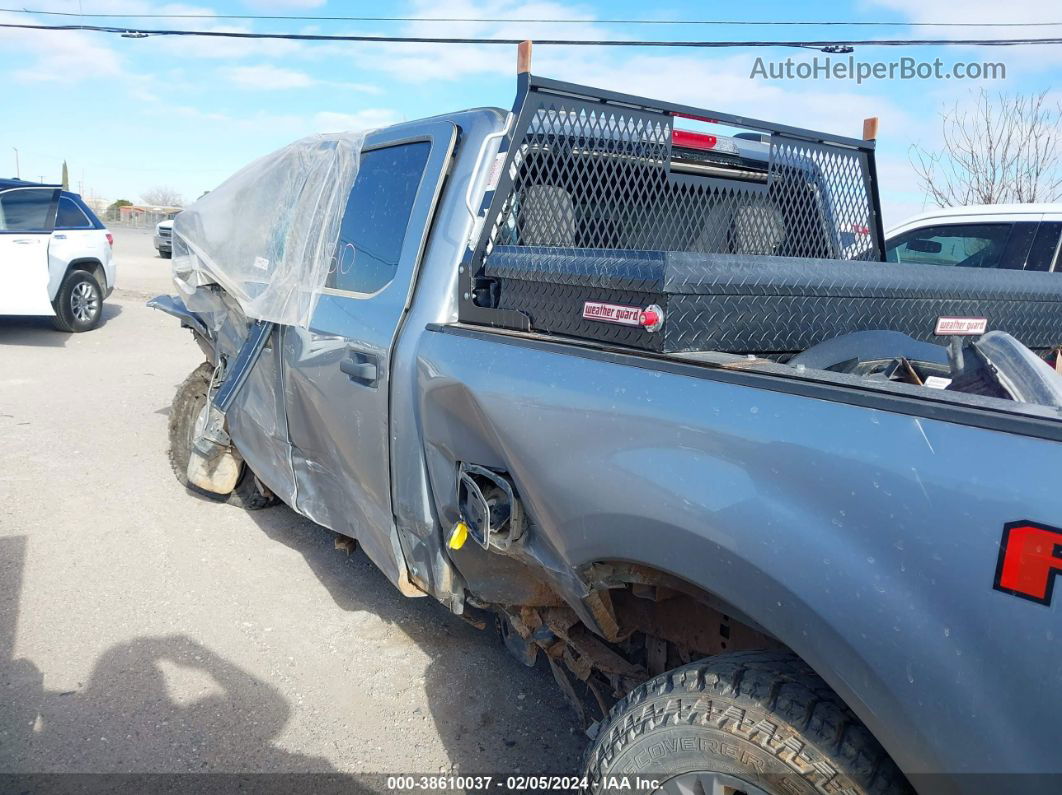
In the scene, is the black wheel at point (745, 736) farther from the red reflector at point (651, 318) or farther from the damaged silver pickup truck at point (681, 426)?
the red reflector at point (651, 318)

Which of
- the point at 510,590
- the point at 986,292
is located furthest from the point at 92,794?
the point at 986,292

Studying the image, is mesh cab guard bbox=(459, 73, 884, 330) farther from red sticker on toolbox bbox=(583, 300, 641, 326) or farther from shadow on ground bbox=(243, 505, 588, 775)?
shadow on ground bbox=(243, 505, 588, 775)

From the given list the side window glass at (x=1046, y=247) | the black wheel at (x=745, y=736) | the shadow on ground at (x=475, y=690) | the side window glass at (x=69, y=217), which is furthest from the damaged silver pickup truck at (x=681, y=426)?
the side window glass at (x=69, y=217)

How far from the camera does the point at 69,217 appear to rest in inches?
416

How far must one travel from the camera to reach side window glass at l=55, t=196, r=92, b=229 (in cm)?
1037

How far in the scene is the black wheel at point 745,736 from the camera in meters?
1.55

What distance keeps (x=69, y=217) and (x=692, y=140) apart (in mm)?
10000

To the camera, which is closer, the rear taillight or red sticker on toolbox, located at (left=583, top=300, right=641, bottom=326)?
red sticker on toolbox, located at (left=583, top=300, right=641, bottom=326)

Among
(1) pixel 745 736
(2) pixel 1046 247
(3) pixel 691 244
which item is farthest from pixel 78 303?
(1) pixel 745 736

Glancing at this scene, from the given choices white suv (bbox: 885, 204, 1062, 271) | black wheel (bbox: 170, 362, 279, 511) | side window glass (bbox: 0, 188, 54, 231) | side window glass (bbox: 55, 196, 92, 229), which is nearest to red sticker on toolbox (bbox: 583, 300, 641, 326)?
black wheel (bbox: 170, 362, 279, 511)

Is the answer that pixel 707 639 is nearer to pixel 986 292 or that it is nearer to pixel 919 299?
pixel 919 299

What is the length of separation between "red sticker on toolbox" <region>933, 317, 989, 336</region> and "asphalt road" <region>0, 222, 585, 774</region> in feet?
6.11

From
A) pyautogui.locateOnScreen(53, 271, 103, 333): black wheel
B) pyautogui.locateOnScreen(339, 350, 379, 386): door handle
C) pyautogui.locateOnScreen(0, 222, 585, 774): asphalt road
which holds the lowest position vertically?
pyautogui.locateOnScreen(53, 271, 103, 333): black wheel

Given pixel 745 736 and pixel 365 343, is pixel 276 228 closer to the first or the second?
pixel 365 343
